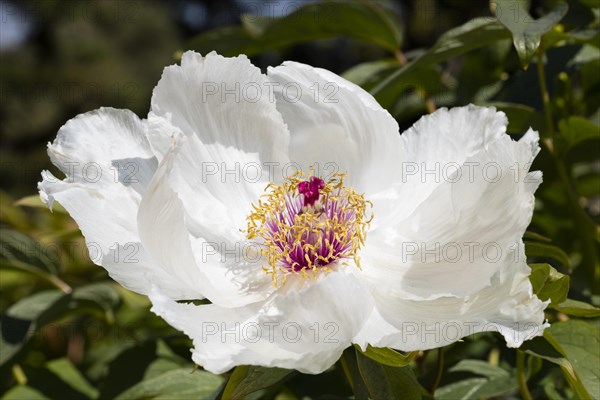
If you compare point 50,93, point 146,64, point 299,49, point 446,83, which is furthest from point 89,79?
point 446,83

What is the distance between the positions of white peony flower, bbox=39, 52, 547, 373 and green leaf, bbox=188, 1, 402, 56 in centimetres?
31

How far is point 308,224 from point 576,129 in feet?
1.36

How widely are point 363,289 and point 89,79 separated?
14.1 m

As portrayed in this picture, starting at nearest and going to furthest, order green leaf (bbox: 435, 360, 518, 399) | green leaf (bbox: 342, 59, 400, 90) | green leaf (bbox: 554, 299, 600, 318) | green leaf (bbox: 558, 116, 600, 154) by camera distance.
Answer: green leaf (bbox: 554, 299, 600, 318) < green leaf (bbox: 435, 360, 518, 399) < green leaf (bbox: 558, 116, 600, 154) < green leaf (bbox: 342, 59, 400, 90)

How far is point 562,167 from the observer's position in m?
1.14

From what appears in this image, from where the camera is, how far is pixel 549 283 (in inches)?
31.5

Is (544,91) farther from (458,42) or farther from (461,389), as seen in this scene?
(461,389)

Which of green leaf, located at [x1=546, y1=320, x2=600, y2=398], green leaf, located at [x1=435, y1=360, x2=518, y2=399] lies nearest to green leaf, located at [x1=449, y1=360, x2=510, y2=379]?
green leaf, located at [x1=435, y1=360, x2=518, y2=399]

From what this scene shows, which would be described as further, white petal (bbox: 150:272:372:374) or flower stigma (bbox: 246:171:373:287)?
flower stigma (bbox: 246:171:373:287)

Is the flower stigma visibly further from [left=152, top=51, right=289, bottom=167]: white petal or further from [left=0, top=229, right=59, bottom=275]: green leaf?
[left=0, top=229, right=59, bottom=275]: green leaf

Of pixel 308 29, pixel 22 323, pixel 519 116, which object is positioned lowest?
pixel 22 323

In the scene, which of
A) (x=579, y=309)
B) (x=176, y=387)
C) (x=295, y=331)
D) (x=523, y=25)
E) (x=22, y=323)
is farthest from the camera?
(x=22, y=323)

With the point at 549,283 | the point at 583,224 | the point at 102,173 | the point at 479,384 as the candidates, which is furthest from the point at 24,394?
the point at 583,224

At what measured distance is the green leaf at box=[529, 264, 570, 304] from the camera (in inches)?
30.8
